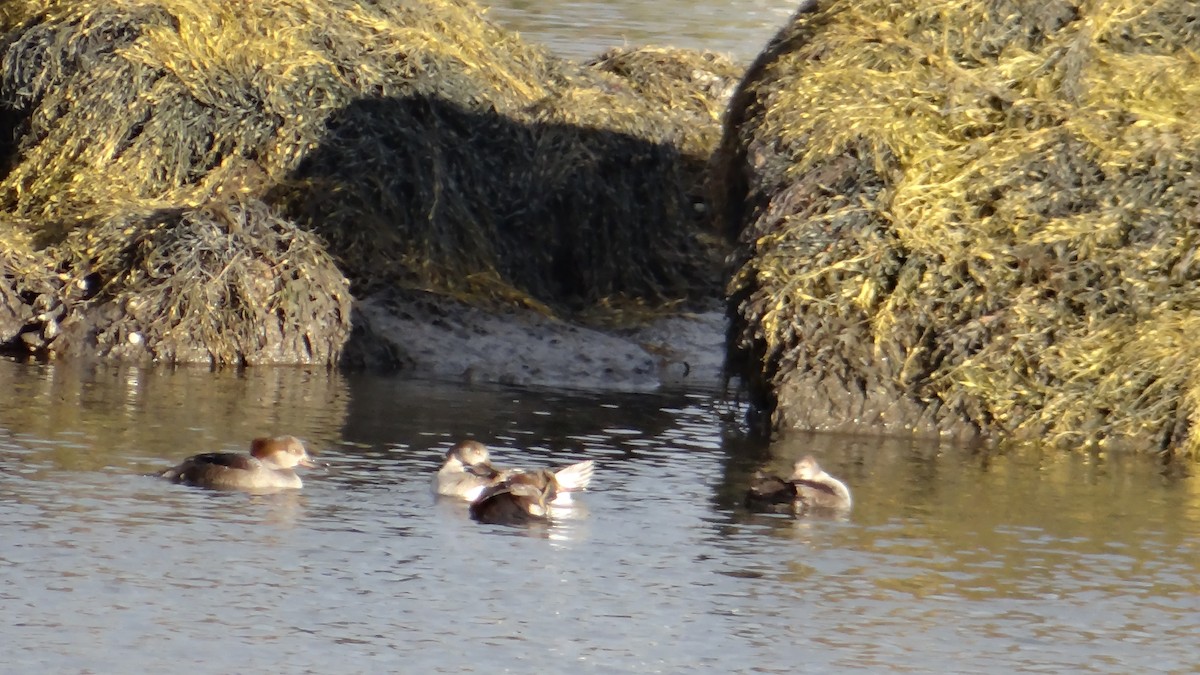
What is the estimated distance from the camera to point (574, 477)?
11.0 metres

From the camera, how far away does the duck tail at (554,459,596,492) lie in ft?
35.6

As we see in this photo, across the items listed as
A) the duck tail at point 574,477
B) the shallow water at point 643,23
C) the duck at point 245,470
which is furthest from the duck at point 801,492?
the shallow water at point 643,23

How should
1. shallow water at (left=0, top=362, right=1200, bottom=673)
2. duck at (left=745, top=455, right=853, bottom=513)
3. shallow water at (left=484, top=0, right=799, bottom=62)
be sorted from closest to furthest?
shallow water at (left=0, top=362, right=1200, bottom=673), duck at (left=745, top=455, right=853, bottom=513), shallow water at (left=484, top=0, right=799, bottom=62)

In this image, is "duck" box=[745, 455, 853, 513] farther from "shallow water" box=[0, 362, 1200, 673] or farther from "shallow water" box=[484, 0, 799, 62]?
"shallow water" box=[484, 0, 799, 62]

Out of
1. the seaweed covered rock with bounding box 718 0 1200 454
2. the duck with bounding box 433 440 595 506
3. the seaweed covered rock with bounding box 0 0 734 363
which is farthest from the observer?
the seaweed covered rock with bounding box 0 0 734 363

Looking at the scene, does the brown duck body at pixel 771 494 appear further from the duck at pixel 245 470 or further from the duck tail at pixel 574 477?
the duck at pixel 245 470

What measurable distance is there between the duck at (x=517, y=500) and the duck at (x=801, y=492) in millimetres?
1165

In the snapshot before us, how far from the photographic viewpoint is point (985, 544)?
1053 cm

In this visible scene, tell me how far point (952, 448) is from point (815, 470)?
98.2 inches

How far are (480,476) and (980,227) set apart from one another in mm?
4675

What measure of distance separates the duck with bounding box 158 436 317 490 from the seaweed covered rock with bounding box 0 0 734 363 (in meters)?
4.50

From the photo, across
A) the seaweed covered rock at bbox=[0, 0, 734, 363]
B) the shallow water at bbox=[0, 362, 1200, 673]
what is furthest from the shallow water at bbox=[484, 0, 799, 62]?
the shallow water at bbox=[0, 362, 1200, 673]

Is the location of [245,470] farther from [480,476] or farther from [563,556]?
[563,556]

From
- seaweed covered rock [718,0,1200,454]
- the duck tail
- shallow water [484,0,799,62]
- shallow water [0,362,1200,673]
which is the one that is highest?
shallow water [484,0,799,62]
